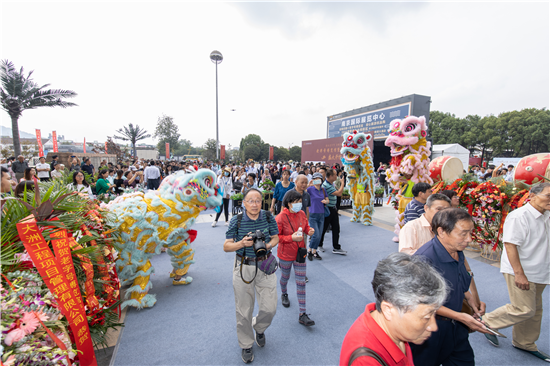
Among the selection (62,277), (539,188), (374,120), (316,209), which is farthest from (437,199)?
(374,120)

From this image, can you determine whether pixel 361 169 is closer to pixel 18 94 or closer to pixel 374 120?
pixel 374 120

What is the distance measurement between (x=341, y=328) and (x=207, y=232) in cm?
382

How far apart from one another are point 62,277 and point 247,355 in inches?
60.5

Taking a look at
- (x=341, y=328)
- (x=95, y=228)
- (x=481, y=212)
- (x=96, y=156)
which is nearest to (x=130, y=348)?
(x=95, y=228)

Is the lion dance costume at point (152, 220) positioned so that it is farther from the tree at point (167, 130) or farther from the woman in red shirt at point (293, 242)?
the tree at point (167, 130)

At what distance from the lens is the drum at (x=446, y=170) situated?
4730 millimetres

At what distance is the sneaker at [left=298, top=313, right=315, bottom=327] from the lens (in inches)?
99.0

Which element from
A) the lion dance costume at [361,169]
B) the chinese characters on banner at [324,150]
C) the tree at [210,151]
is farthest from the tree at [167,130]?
the lion dance costume at [361,169]

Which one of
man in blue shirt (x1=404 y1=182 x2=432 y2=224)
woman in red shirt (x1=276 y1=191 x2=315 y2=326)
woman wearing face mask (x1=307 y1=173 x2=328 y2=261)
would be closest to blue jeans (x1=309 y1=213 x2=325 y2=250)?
woman wearing face mask (x1=307 y1=173 x2=328 y2=261)

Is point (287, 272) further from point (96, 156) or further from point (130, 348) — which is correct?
point (96, 156)

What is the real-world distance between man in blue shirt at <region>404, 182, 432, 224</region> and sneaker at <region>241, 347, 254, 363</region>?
2169 millimetres

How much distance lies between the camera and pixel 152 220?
2.88 m

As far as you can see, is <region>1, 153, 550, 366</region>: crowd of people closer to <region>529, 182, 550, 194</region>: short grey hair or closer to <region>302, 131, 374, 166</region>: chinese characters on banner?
<region>529, 182, 550, 194</region>: short grey hair

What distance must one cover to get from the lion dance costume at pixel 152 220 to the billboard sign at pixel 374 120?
11080 mm
